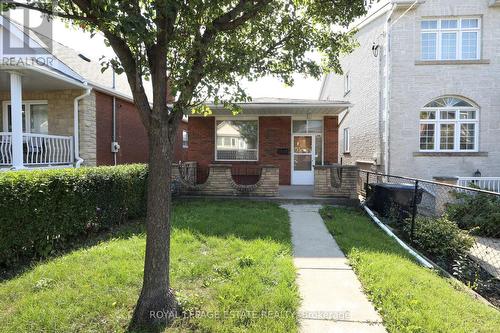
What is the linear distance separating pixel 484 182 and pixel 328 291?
10.5m

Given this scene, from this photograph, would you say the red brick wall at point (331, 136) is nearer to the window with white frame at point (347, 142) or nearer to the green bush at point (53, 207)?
the window with white frame at point (347, 142)

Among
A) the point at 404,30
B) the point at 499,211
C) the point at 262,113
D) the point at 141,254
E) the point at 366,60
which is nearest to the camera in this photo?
the point at 141,254

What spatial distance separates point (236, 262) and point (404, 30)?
1120 cm

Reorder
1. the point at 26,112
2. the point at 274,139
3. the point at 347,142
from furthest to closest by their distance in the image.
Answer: the point at 347,142
the point at 274,139
the point at 26,112

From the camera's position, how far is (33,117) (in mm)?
11312

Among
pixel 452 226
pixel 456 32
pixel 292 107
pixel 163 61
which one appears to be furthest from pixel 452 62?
pixel 163 61

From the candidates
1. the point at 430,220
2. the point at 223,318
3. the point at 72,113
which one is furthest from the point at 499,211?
the point at 72,113

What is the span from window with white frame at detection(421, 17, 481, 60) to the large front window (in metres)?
7.03

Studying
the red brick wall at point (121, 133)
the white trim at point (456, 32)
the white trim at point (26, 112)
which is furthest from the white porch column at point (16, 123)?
the white trim at point (456, 32)

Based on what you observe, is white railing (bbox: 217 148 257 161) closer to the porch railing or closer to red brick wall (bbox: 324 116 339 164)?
red brick wall (bbox: 324 116 339 164)

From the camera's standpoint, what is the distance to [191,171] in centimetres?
1241

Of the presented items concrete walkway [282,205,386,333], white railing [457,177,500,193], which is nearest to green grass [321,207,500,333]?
concrete walkway [282,205,386,333]

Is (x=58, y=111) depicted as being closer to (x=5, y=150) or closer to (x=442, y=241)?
(x=5, y=150)

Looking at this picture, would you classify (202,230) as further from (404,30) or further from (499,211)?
(404,30)
